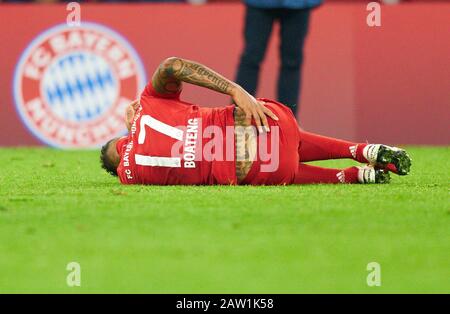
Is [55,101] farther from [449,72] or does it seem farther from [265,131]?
[265,131]

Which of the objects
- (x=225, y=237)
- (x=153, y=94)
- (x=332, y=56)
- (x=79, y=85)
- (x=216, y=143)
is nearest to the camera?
(x=225, y=237)

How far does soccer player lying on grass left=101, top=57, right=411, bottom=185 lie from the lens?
7598 mm

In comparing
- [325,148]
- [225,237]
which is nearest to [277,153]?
[325,148]

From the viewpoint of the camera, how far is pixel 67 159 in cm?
1089

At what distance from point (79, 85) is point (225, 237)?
21.1 ft

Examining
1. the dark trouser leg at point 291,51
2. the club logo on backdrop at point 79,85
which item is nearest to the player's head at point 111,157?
the dark trouser leg at point 291,51

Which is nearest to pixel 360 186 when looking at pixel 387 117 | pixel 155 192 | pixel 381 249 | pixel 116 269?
pixel 155 192

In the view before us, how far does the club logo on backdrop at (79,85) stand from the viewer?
12.1 m

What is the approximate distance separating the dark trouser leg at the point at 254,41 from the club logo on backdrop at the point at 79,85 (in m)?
1.64

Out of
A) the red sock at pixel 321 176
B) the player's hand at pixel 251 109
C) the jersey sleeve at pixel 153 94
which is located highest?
the jersey sleeve at pixel 153 94

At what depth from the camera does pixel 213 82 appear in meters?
7.61

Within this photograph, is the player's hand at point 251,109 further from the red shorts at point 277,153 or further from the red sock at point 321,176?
the red sock at point 321,176

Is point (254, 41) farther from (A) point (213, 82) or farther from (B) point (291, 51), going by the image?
(A) point (213, 82)

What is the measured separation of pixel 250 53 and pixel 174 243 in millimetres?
5129
